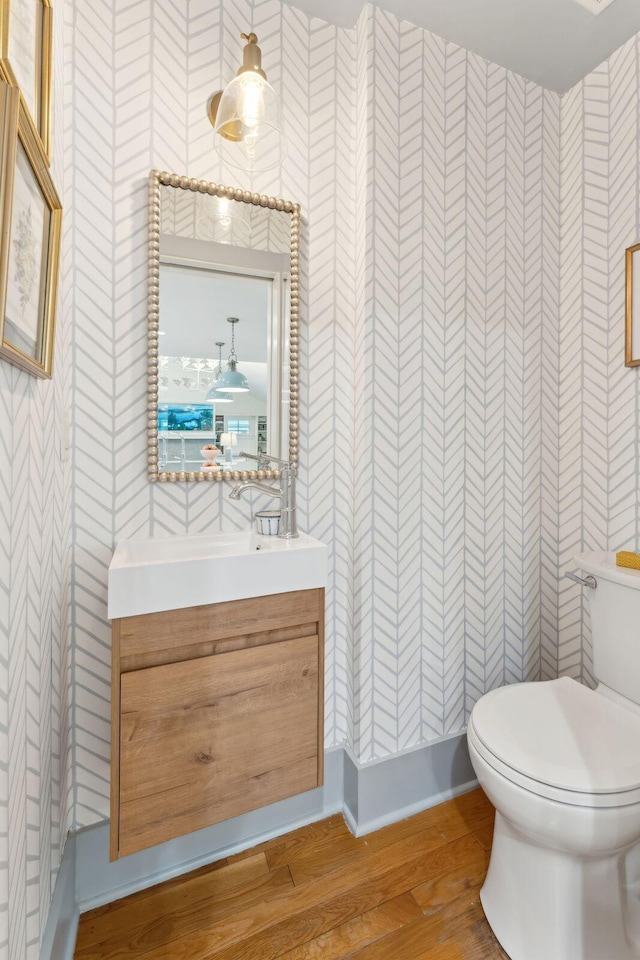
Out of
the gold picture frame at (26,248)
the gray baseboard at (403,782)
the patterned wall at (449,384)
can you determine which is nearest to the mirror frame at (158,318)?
the patterned wall at (449,384)

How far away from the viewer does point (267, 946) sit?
47.0 inches

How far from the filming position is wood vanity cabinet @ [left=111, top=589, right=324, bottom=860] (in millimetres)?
1051

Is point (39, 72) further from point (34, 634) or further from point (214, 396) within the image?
point (34, 634)

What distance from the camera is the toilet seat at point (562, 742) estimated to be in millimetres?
1021

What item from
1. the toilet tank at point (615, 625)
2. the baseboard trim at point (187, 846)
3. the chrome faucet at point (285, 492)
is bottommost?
the baseboard trim at point (187, 846)

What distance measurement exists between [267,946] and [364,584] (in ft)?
3.11

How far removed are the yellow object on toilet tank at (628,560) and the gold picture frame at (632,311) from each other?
25.8 inches

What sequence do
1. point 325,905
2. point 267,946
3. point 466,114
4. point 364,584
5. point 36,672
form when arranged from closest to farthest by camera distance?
point 36,672 < point 267,946 < point 325,905 < point 364,584 < point 466,114

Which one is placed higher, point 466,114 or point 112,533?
point 466,114

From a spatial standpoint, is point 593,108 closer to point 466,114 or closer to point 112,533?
point 466,114

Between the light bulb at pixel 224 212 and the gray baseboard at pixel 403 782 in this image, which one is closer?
the light bulb at pixel 224 212

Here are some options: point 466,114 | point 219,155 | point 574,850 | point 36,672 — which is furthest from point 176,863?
point 466,114

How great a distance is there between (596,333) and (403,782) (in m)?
1.75

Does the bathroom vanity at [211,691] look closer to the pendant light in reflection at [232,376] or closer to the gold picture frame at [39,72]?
the pendant light in reflection at [232,376]
